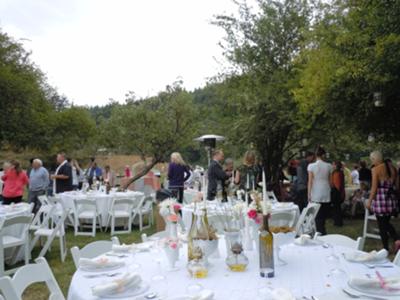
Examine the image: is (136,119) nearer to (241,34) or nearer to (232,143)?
(232,143)

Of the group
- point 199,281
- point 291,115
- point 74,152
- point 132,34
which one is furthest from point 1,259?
point 74,152

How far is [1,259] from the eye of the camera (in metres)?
4.87

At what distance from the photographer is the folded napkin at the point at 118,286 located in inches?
78.4

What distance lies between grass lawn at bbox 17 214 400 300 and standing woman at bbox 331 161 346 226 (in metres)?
0.20

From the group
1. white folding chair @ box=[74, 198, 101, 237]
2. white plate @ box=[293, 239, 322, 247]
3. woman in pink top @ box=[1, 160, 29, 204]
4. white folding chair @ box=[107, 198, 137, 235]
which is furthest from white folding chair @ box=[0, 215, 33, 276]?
white plate @ box=[293, 239, 322, 247]

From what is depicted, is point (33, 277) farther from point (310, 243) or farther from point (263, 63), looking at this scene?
point (263, 63)

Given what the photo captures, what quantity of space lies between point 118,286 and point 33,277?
64cm

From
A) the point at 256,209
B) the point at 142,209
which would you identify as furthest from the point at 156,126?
the point at 256,209

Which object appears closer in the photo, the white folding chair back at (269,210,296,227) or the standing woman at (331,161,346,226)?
the white folding chair back at (269,210,296,227)

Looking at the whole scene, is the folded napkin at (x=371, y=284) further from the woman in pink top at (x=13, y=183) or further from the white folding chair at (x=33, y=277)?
the woman in pink top at (x=13, y=183)

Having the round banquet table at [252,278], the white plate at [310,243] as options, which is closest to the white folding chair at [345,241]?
the white plate at [310,243]

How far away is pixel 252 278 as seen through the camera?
225cm

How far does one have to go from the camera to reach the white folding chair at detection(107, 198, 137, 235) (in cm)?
805

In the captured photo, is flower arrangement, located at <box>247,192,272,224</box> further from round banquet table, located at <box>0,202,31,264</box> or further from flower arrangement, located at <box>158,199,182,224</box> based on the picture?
round banquet table, located at <box>0,202,31,264</box>
